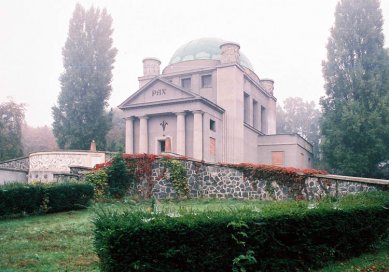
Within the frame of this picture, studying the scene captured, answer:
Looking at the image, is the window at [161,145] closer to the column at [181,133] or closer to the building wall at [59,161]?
the column at [181,133]

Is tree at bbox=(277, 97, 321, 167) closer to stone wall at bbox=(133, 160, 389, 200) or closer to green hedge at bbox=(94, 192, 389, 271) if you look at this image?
stone wall at bbox=(133, 160, 389, 200)

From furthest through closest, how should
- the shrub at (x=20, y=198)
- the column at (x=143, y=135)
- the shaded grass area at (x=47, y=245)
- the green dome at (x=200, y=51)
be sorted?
the green dome at (x=200, y=51) < the column at (x=143, y=135) < the shrub at (x=20, y=198) < the shaded grass area at (x=47, y=245)

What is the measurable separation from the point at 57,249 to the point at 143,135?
71.5 feet

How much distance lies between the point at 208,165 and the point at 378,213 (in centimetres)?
1077

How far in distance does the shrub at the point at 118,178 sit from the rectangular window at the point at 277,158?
19.7 metres

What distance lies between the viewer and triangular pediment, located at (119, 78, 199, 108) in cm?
2889

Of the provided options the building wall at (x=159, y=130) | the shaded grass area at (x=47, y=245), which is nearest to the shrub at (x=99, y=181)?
the shaded grass area at (x=47, y=245)

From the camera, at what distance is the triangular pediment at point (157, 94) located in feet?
94.8

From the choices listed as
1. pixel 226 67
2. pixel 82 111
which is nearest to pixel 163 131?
pixel 226 67

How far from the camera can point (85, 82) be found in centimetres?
3703

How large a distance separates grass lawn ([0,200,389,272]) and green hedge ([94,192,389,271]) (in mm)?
493

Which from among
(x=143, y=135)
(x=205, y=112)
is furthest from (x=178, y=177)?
(x=143, y=135)

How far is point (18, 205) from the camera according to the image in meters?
13.7

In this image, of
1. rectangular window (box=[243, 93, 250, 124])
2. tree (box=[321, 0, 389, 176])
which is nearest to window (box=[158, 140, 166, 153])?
rectangular window (box=[243, 93, 250, 124])
